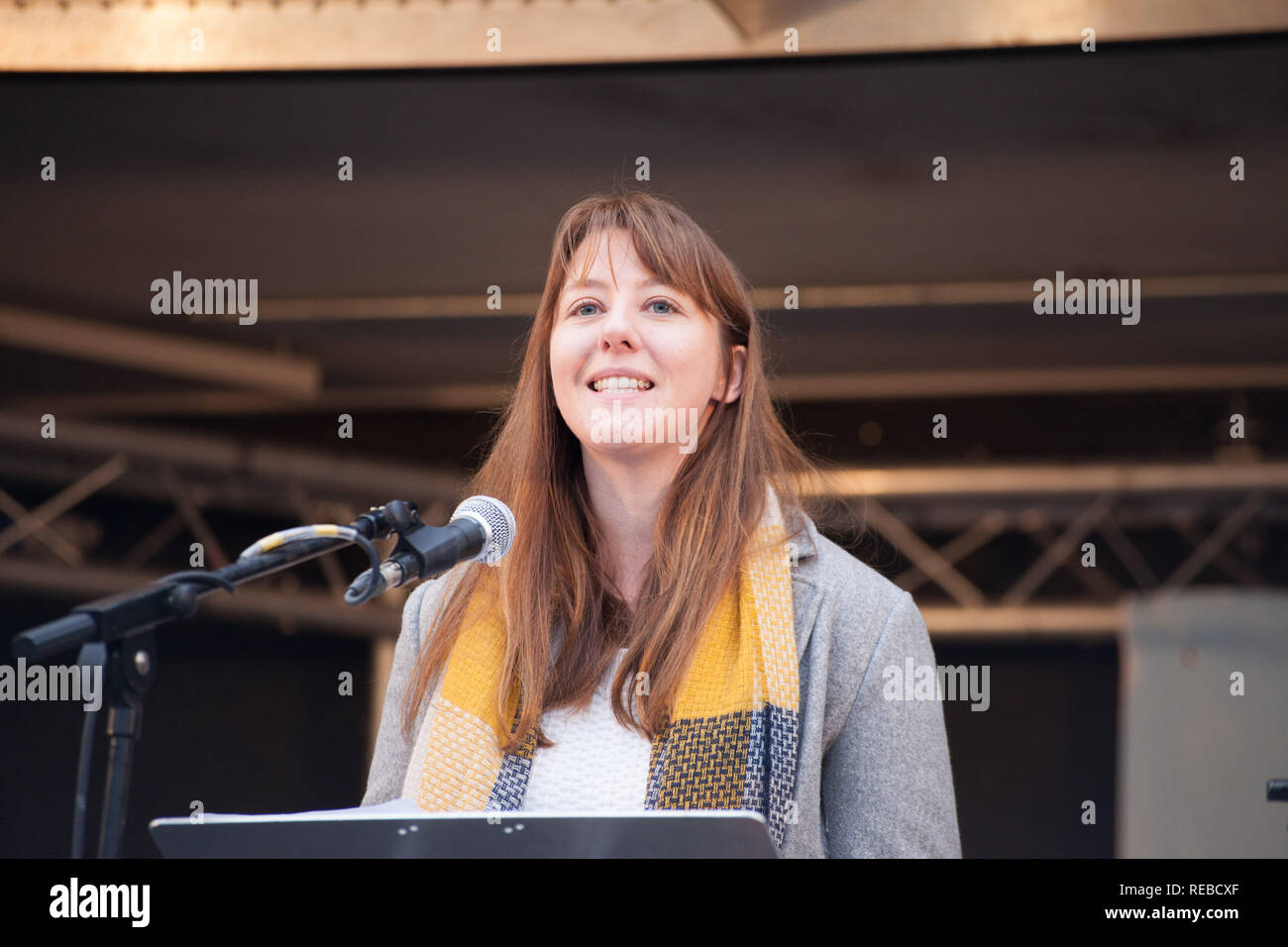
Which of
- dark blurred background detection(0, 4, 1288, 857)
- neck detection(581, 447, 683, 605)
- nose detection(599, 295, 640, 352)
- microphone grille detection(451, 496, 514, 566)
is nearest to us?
microphone grille detection(451, 496, 514, 566)

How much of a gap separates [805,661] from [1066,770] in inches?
258

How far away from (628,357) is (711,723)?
52cm

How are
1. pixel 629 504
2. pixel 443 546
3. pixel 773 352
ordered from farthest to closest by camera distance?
pixel 773 352 → pixel 629 504 → pixel 443 546

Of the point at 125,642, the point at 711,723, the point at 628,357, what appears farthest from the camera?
the point at 628,357

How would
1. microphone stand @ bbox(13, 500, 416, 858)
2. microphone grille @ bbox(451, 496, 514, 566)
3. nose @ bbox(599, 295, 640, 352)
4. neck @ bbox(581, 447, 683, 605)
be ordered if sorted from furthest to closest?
neck @ bbox(581, 447, 683, 605)
nose @ bbox(599, 295, 640, 352)
microphone grille @ bbox(451, 496, 514, 566)
microphone stand @ bbox(13, 500, 416, 858)

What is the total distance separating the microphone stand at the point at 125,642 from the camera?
48.3 inches

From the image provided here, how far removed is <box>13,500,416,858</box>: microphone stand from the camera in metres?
1.23

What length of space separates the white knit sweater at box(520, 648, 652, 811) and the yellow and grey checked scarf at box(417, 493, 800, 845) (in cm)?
2

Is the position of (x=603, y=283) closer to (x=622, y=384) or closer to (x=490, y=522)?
(x=622, y=384)

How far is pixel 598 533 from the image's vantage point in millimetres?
2174

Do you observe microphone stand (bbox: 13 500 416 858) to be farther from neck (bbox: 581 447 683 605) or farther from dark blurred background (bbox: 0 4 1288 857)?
dark blurred background (bbox: 0 4 1288 857)

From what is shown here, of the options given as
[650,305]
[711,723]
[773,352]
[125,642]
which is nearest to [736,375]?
[650,305]

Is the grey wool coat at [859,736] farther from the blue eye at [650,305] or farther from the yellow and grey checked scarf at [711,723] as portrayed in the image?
the blue eye at [650,305]

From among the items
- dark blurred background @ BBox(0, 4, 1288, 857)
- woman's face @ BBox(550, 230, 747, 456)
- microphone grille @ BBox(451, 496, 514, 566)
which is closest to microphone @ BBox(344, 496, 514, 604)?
microphone grille @ BBox(451, 496, 514, 566)
